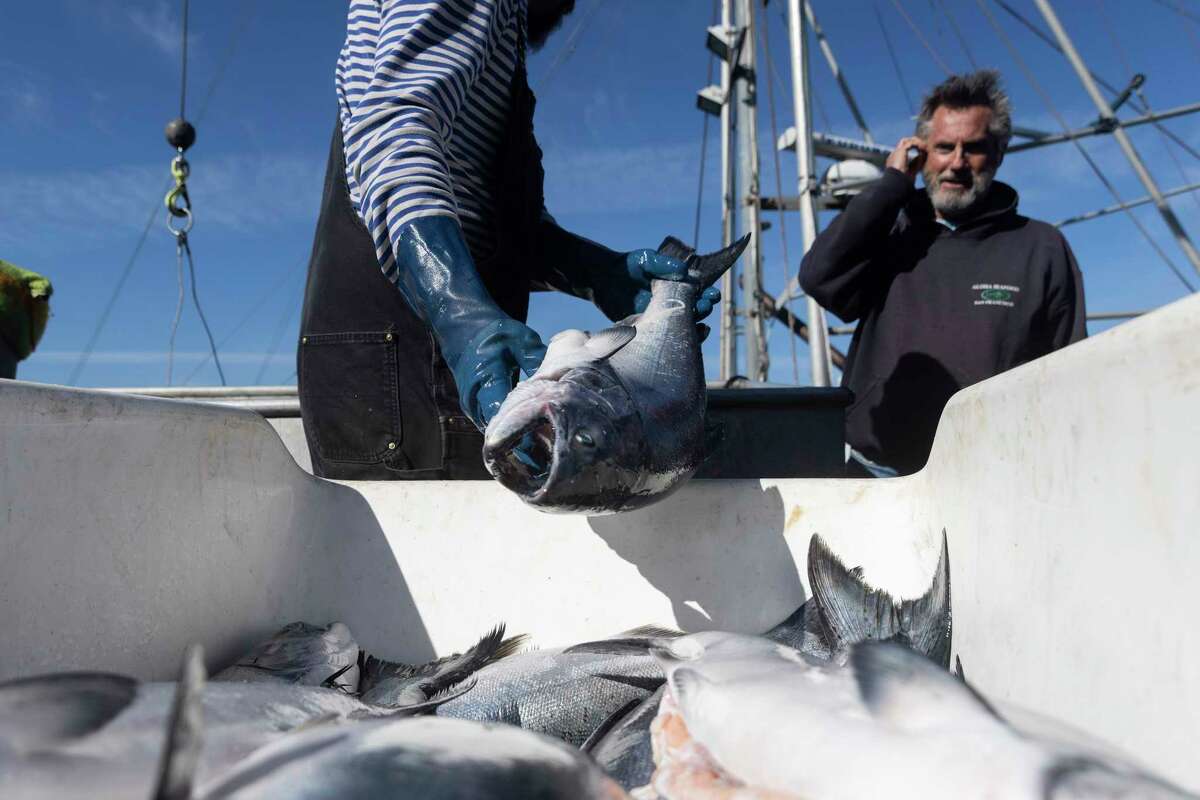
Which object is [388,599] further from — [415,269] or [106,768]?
[106,768]

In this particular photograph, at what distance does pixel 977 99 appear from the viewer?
3750 mm

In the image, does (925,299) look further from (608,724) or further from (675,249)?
(608,724)

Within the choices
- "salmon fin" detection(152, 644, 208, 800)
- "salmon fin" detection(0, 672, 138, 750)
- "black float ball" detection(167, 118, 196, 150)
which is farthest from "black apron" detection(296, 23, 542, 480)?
"black float ball" detection(167, 118, 196, 150)

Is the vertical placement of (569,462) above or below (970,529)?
above

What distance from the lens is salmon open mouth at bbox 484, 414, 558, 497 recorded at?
1.45 m

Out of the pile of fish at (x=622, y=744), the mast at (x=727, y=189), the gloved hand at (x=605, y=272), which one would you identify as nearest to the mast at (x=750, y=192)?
the mast at (x=727, y=189)

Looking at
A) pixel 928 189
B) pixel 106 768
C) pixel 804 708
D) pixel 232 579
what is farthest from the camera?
pixel 928 189

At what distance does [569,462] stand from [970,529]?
2.30ft

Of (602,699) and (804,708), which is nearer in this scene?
(804,708)

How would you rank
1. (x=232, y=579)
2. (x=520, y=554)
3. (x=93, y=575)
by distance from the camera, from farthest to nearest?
(x=520, y=554) < (x=232, y=579) < (x=93, y=575)

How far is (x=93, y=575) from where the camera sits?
132cm

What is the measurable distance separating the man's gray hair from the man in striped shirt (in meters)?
2.10

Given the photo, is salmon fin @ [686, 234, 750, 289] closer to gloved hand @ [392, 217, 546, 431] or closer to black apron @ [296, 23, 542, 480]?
black apron @ [296, 23, 542, 480]

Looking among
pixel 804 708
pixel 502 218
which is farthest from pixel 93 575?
pixel 502 218
